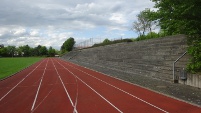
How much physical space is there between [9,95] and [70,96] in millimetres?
3770

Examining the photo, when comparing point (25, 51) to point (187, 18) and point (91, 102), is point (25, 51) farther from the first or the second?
point (91, 102)

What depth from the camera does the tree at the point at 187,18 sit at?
14.8 metres

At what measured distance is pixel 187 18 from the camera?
1584 cm

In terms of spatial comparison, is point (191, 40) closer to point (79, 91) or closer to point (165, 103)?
point (165, 103)

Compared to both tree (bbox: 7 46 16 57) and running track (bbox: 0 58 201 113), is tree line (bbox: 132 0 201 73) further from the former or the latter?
tree (bbox: 7 46 16 57)

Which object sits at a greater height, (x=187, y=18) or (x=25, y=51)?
(x=187, y=18)

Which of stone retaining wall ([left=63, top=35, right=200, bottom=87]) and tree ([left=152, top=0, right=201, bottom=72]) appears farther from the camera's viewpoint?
stone retaining wall ([left=63, top=35, right=200, bottom=87])

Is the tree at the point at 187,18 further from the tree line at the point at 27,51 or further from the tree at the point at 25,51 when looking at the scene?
the tree at the point at 25,51

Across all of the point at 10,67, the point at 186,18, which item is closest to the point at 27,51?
the point at 10,67

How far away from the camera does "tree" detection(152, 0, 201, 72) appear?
14844 mm

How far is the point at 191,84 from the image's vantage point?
51.6 ft

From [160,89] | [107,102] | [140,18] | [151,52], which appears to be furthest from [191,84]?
[140,18]

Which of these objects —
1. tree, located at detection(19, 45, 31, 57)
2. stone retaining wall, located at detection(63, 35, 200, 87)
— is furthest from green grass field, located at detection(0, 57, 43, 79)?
tree, located at detection(19, 45, 31, 57)

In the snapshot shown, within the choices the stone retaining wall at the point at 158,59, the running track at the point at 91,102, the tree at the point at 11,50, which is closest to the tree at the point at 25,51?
the tree at the point at 11,50
